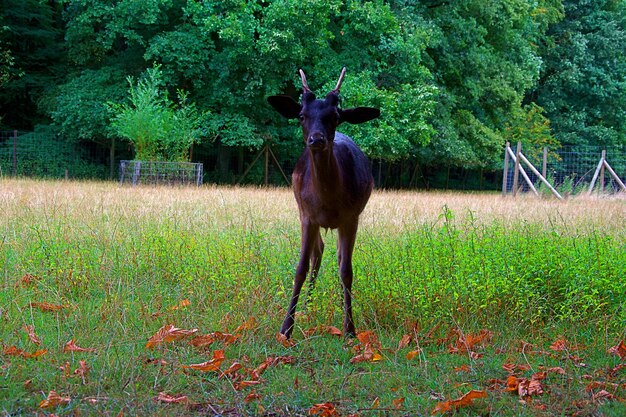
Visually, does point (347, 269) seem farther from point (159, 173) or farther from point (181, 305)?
point (159, 173)

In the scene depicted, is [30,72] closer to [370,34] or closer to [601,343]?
[370,34]

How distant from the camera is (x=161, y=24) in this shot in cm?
2389

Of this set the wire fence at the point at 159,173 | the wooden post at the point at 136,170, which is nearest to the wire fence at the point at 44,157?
the wire fence at the point at 159,173

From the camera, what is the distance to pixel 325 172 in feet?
16.3

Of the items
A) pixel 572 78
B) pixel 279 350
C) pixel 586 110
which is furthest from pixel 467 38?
pixel 279 350

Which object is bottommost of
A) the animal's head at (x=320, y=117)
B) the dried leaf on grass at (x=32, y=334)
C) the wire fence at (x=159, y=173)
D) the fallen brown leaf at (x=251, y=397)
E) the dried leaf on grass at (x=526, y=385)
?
the fallen brown leaf at (x=251, y=397)

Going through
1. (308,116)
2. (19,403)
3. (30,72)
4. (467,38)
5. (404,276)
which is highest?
(467,38)

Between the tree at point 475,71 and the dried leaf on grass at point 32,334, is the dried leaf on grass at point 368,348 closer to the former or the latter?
the dried leaf on grass at point 32,334

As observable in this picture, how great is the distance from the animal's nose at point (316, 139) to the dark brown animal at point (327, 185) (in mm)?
114

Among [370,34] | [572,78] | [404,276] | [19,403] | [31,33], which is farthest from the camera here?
[572,78]

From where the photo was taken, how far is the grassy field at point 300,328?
366cm

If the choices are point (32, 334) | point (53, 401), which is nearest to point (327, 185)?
point (32, 334)

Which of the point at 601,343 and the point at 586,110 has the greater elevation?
the point at 586,110

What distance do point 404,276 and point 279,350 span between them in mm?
1425
